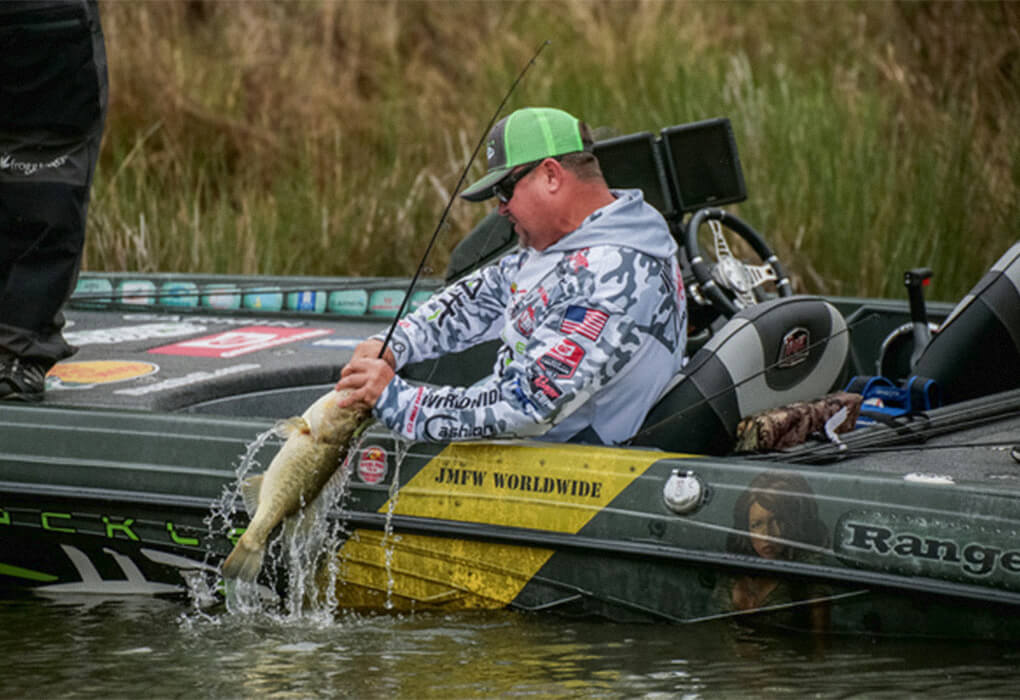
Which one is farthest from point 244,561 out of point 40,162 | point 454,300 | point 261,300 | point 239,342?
point 261,300

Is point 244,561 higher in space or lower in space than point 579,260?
lower

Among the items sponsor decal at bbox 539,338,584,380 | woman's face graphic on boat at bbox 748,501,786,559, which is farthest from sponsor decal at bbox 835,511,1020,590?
sponsor decal at bbox 539,338,584,380

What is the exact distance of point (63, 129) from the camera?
437 centimetres

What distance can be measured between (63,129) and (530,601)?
6.59 feet

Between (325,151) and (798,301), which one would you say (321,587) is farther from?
(325,151)

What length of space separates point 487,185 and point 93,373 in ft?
5.68

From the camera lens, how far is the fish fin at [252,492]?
3.66 meters

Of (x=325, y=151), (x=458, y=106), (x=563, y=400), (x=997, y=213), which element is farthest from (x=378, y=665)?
(x=458, y=106)

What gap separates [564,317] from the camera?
3.54 meters

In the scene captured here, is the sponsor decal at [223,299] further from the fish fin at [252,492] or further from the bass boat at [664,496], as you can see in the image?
the fish fin at [252,492]

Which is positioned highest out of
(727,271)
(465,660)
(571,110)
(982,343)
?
(571,110)

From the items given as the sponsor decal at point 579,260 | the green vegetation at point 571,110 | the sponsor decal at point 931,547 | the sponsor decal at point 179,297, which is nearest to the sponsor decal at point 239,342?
the sponsor decal at point 179,297

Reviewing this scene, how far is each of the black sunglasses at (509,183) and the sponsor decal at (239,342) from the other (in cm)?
177

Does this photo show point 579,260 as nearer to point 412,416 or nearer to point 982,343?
point 412,416
